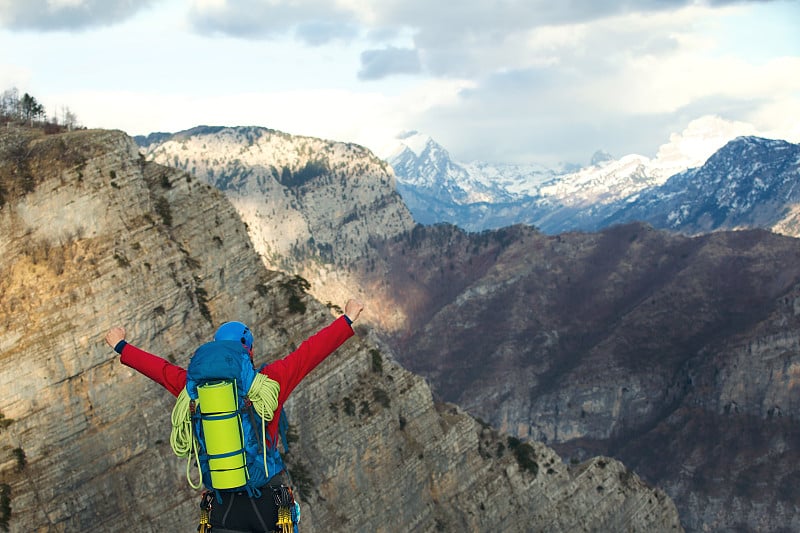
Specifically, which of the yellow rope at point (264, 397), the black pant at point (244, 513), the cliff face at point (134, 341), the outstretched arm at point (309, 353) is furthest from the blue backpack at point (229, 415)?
the cliff face at point (134, 341)

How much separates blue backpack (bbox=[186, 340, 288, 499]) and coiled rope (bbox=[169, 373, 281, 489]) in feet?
0.05

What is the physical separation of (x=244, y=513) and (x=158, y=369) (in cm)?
278

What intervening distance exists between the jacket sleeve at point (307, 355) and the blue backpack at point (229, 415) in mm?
295

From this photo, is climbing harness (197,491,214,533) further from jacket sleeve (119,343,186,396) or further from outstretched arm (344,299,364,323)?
outstretched arm (344,299,364,323)

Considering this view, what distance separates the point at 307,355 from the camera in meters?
12.4

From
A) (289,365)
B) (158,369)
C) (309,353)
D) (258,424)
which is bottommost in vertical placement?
(258,424)

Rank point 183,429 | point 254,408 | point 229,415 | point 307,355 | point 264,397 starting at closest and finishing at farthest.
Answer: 1. point 229,415
2. point 264,397
3. point 254,408
4. point 183,429
5. point 307,355

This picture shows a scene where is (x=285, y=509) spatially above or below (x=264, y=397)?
below

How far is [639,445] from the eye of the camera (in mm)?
184125

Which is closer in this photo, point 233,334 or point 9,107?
point 233,334

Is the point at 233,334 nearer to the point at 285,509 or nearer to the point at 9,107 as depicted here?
the point at 285,509

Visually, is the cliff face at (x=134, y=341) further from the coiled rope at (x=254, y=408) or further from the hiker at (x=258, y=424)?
the coiled rope at (x=254, y=408)

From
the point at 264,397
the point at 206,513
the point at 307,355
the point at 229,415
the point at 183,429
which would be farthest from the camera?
the point at 307,355

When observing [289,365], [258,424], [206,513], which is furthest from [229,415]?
[206,513]
